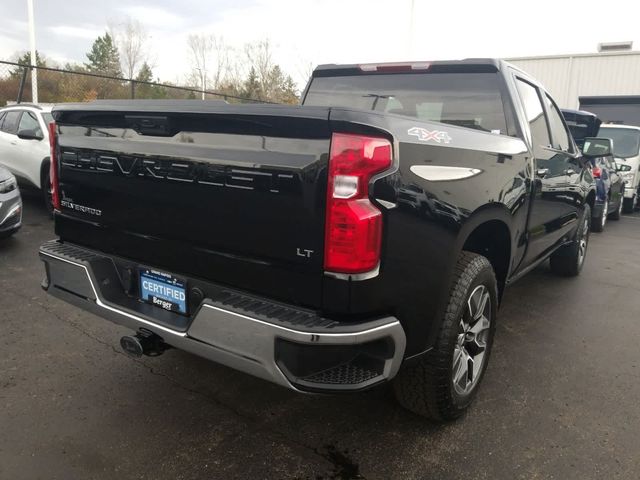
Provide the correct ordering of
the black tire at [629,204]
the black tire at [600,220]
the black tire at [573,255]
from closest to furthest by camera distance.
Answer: the black tire at [573,255], the black tire at [600,220], the black tire at [629,204]

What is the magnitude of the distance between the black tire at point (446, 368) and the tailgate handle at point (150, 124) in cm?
148

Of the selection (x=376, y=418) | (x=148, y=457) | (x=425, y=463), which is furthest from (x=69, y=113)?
(x=425, y=463)

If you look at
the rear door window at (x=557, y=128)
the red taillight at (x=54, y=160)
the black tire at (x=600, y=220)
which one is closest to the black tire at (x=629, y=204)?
the black tire at (x=600, y=220)

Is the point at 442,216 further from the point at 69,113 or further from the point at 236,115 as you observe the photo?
the point at 69,113

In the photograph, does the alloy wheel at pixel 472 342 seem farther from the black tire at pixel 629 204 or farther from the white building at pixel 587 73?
the white building at pixel 587 73

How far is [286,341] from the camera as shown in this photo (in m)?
1.88

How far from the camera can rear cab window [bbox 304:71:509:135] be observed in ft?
10.8

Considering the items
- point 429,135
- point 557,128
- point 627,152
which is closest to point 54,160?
point 429,135

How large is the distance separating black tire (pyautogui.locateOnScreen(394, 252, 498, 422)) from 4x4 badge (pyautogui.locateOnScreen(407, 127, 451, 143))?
636mm

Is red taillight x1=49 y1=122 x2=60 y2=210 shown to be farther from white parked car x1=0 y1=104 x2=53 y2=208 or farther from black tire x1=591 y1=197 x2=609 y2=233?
black tire x1=591 y1=197 x2=609 y2=233

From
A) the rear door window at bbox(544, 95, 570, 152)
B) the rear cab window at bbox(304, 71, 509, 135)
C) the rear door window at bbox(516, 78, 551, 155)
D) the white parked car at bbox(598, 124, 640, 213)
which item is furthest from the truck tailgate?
the white parked car at bbox(598, 124, 640, 213)

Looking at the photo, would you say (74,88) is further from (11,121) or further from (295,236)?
(295,236)

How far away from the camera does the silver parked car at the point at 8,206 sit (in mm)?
5512

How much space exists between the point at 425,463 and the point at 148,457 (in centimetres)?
127
